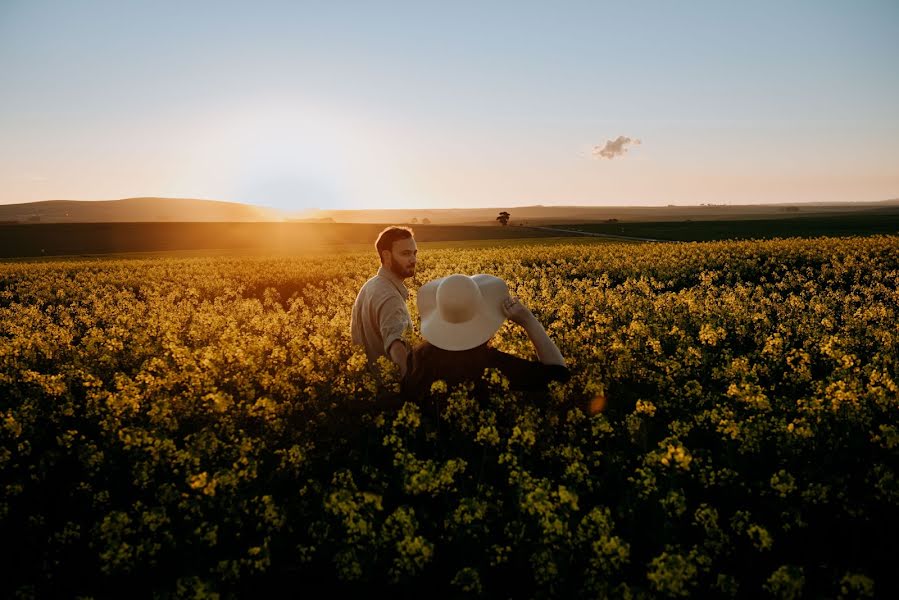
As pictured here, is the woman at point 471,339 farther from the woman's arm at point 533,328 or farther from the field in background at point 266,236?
the field in background at point 266,236

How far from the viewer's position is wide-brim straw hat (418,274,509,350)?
4473 millimetres

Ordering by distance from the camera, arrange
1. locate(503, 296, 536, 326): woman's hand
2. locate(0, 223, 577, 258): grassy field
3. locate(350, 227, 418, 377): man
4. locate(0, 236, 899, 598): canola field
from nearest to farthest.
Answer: locate(0, 236, 899, 598): canola field < locate(503, 296, 536, 326): woman's hand < locate(350, 227, 418, 377): man < locate(0, 223, 577, 258): grassy field

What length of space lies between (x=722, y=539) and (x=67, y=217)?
793 ft

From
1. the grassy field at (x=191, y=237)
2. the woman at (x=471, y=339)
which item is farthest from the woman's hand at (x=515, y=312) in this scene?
the grassy field at (x=191, y=237)

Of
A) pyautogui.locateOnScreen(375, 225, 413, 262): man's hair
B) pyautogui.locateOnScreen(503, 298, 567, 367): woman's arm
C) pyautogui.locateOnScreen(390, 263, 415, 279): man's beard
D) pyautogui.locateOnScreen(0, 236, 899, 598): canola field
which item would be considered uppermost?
pyautogui.locateOnScreen(375, 225, 413, 262): man's hair

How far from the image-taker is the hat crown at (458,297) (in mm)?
4449

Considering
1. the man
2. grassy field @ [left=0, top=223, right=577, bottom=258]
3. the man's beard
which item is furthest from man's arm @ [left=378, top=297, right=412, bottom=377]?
grassy field @ [left=0, top=223, right=577, bottom=258]

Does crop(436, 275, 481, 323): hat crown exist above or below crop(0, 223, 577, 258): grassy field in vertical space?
below

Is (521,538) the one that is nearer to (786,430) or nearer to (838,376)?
(786,430)

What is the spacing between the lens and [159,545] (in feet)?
10.9

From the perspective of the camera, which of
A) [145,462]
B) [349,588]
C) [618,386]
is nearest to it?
[349,588]

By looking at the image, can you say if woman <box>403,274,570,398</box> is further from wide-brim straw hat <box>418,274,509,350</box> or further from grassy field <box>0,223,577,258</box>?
grassy field <box>0,223,577,258</box>

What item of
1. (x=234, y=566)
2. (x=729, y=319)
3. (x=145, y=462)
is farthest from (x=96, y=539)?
(x=729, y=319)

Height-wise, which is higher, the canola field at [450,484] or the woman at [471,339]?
the woman at [471,339]
